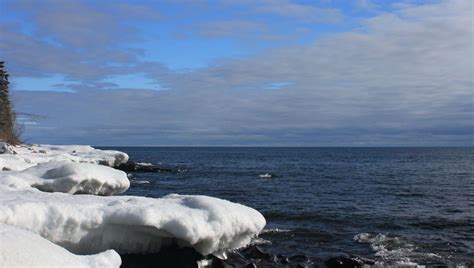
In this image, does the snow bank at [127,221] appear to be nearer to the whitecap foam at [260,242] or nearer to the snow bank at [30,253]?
the snow bank at [30,253]

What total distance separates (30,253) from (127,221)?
394cm

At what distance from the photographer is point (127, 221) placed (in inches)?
451

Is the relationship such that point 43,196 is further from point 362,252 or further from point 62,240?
point 362,252

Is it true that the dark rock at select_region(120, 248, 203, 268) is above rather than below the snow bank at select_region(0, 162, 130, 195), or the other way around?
below

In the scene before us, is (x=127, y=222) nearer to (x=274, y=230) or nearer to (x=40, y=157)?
(x=274, y=230)

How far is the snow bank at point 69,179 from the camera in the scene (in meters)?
18.2

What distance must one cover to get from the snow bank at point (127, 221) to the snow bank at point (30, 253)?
8.28 feet

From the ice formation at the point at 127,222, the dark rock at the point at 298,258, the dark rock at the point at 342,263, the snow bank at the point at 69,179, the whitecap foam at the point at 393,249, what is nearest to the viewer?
the ice formation at the point at 127,222

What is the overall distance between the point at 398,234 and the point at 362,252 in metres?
4.35

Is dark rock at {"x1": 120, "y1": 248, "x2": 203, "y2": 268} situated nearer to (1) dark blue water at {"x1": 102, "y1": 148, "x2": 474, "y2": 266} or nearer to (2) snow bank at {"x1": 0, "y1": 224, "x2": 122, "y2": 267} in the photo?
(2) snow bank at {"x1": 0, "y1": 224, "x2": 122, "y2": 267}

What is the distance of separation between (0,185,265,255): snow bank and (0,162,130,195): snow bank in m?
5.24

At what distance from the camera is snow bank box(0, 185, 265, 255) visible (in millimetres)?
10891

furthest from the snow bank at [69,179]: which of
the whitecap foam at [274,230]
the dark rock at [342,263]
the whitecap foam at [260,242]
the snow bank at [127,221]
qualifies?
the dark rock at [342,263]

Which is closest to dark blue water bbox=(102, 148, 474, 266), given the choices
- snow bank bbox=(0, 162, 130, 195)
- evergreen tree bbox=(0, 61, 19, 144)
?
snow bank bbox=(0, 162, 130, 195)
